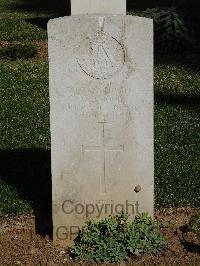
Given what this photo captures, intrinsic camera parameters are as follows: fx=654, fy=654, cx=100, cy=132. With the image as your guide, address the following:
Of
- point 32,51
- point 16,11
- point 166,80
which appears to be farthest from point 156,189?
point 16,11

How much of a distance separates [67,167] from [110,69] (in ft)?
3.16

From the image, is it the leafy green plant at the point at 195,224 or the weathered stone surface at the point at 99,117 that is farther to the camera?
the leafy green plant at the point at 195,224

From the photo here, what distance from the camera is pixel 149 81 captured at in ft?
18.2

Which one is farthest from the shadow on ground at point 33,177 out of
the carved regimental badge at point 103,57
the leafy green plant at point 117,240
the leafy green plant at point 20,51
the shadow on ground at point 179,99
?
A: the leafy green plant at point 20,51

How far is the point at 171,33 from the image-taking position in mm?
14844

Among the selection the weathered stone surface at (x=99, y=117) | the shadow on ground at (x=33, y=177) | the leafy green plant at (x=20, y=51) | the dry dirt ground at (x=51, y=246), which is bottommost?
the leafy green plant at (x=20, y=51)

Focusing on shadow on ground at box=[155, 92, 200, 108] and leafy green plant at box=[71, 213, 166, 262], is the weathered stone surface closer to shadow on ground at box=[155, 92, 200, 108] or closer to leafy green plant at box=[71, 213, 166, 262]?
leafy green plant at box=[71, 213, 166, 262]

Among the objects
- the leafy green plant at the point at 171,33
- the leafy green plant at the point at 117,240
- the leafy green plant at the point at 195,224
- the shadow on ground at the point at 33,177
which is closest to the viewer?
the leafy green plant at the point at 117,240

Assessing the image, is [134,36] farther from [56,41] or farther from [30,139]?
[30,139]

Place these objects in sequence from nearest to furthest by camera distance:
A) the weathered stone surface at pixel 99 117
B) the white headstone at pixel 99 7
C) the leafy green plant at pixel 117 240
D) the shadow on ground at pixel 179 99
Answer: the weathered stone surface at pixel 99 117 → the white headstone at pixel 99 7 → the leafy green plant at pixel 117 240 → the shadow on ground at pixel 179 99

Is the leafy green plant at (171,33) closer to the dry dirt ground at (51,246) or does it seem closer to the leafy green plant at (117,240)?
the dry dirt ground at (51,246)

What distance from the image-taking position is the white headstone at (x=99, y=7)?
5.61 metres

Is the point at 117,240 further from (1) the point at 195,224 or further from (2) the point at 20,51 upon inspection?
(2) the point at 20,51

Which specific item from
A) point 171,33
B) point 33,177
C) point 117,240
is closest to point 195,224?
point 117,240
